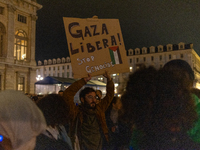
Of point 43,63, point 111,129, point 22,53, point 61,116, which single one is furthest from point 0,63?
point 43,63

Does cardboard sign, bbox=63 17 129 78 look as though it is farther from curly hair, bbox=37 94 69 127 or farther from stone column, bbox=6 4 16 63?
stone column, bbox=6 4 16 63

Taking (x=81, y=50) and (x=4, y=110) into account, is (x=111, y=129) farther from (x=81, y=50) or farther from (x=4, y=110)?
(x=4, y=110)

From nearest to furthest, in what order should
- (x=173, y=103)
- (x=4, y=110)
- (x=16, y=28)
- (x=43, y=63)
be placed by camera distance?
(x=4, y=110), (x=173, y=103), (x=16, y=28), (x=43, y=63)

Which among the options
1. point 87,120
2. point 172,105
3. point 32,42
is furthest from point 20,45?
point 172,105

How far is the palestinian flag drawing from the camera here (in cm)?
288

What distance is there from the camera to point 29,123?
0.89 m

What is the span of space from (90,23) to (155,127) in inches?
80.5

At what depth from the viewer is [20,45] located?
25.1 metres

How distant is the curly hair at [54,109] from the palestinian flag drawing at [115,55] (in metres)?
1.41

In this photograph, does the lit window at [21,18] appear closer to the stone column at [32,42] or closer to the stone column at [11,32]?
Answer: the stone column at [32,42]

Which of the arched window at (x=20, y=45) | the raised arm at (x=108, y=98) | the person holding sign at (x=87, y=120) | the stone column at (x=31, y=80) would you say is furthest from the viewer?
the stone column at (x=31, y=80)

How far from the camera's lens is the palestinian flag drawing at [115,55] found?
9.45ft

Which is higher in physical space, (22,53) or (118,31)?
(22,53)

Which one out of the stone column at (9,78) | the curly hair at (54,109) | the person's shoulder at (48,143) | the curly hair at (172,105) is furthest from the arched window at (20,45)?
the curly hair at (172,105)
